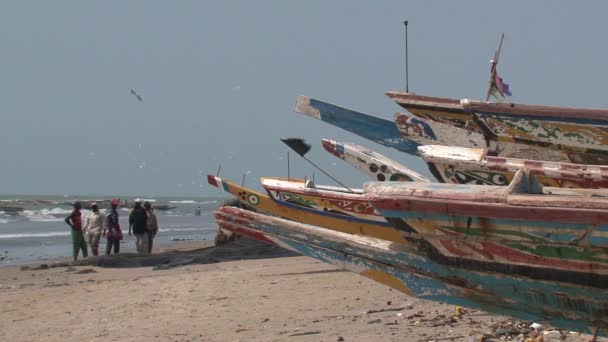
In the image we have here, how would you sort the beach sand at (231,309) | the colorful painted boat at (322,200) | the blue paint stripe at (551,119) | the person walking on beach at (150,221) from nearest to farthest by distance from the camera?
the beach sand at (231,309) → the blue paint stripe at (551,119) → the colorful painted boat at (322,200) → the person walking on beach at (150,221)

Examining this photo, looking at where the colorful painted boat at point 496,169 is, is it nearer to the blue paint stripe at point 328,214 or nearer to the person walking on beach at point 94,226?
the blue paint stripe at point 328,214

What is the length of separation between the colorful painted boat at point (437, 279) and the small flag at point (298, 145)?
4.73 meters

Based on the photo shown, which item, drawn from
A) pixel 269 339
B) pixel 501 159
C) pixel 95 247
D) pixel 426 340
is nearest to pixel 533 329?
pixel 426 340

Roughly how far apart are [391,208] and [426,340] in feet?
5.63

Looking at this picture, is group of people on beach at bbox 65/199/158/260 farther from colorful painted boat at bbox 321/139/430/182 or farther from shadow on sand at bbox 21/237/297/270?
colorful painted boat at bbox 321/139/430/182

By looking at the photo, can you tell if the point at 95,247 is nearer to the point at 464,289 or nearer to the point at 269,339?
the point at 269,339

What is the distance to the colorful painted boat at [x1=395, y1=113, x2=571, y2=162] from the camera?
771 centimetres

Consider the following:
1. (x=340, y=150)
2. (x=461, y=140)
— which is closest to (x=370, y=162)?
(x=340, y=150)

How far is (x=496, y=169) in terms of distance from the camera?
677 centimetres

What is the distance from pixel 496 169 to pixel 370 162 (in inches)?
146

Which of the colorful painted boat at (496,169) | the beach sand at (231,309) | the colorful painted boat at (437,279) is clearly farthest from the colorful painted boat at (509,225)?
the colorful painted boat at (496,169)

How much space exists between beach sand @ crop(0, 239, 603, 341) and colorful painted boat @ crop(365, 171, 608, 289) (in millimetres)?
1528

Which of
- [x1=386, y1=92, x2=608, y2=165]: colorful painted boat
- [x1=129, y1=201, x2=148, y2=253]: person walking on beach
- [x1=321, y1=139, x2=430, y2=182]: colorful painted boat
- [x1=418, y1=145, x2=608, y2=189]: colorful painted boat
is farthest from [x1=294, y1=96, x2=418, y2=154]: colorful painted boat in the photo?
[x1=129, y1=201, x2=148, y2=253]: person walking on beach

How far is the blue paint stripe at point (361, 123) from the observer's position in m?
9.91
